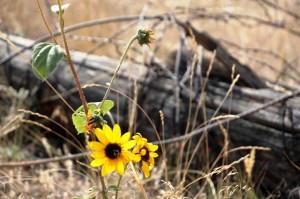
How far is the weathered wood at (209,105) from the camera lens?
2.25m

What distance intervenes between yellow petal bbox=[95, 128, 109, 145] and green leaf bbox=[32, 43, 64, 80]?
163 millimetres

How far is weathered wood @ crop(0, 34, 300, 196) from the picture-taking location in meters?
2.25

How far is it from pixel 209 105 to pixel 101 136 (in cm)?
122

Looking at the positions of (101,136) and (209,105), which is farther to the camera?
(209,105)

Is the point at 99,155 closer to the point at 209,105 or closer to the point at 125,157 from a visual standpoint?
the point at 125,157

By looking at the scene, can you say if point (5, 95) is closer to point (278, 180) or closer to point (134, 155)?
point (278, 180)

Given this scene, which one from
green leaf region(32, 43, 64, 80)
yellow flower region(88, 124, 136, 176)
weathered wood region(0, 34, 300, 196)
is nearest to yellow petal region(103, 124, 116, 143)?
yellow flower region(88, 124, 136, 176)

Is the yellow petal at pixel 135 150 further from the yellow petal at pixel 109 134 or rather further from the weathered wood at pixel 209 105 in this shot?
the weathered wood at pixel 209 105

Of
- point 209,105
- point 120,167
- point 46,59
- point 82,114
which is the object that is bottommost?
point 209,105

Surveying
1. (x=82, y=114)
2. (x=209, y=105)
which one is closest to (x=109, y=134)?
(x=82, y=114)

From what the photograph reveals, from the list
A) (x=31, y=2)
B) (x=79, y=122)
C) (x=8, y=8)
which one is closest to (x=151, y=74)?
(x=79, y=122)

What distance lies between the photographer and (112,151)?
1274 mm

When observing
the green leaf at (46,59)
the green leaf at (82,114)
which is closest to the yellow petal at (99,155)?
the green leaf at (82,114)

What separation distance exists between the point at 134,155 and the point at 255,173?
118cm
